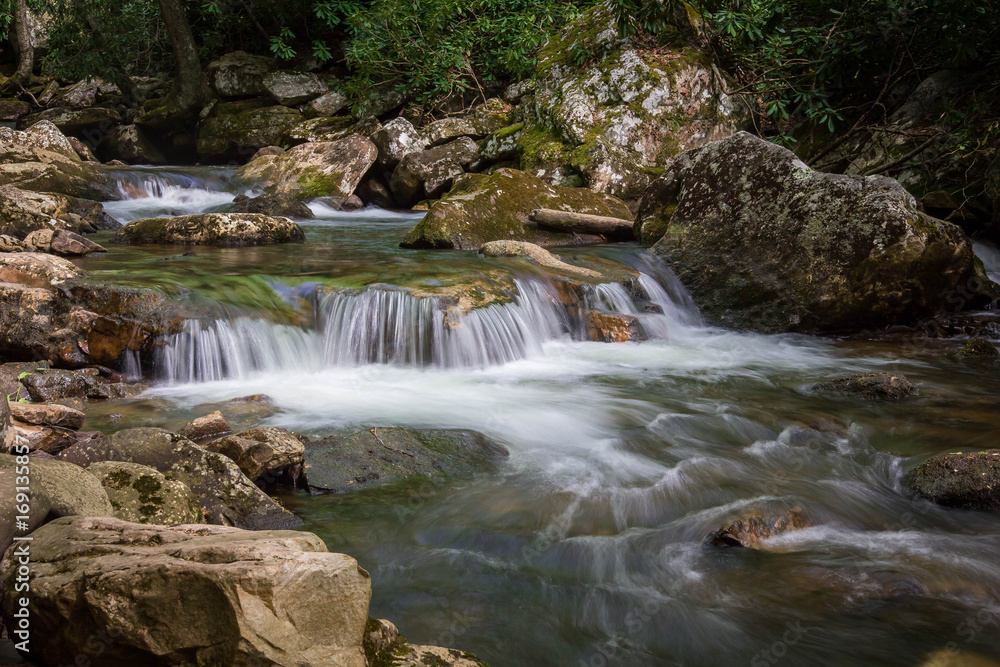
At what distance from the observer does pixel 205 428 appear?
167 inches

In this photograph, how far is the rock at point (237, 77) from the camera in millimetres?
19047

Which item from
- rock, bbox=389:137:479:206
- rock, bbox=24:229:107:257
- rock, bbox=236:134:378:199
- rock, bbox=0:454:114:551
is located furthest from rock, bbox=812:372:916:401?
rock, bbox=236:134:378:199

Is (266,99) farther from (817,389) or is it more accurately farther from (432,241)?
(817,389)

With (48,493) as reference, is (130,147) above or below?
above

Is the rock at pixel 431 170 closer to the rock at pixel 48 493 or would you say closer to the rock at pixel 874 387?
the rock at pixel 874 387

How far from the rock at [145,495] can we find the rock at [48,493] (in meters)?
0.11

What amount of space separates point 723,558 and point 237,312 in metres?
4.58

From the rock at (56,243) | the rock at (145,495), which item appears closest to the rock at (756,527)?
the rock at (145,495)

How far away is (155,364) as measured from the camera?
5641 millimetres

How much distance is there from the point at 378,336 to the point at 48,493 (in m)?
A: 4.14

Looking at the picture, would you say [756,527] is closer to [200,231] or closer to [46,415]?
[46,415]

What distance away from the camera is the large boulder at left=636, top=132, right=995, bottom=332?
7.27 meters

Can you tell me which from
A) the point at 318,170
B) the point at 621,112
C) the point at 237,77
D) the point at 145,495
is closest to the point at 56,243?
the point at 145,495

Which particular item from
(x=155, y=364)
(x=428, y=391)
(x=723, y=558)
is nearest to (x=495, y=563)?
(x=723, y=558)
